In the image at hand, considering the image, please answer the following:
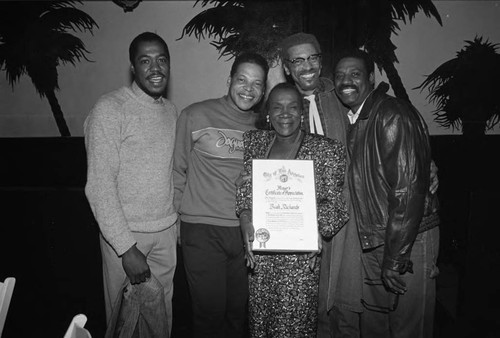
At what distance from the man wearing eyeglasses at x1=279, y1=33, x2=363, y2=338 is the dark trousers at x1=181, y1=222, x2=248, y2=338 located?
0.64m

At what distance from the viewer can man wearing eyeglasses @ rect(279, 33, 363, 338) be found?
99.4 inches

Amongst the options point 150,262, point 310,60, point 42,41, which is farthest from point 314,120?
point 42,41

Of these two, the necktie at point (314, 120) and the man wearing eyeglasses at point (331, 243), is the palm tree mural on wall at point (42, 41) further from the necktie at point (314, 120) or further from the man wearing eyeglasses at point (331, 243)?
the necktie at point (314, 120)

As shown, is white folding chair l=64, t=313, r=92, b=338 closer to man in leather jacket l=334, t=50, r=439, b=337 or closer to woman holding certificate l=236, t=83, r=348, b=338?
woman holding certificate l=236, t=83, r=348, b=338

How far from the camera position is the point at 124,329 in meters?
2.38

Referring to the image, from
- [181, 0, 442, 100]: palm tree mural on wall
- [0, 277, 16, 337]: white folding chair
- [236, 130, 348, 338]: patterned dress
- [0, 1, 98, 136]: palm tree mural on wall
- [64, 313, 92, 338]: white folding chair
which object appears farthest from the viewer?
[0, 1, 98, 136]: palm tree mural on wall

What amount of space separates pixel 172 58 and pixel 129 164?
7.68ft

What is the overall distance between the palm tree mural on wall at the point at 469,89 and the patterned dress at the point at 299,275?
107 inches

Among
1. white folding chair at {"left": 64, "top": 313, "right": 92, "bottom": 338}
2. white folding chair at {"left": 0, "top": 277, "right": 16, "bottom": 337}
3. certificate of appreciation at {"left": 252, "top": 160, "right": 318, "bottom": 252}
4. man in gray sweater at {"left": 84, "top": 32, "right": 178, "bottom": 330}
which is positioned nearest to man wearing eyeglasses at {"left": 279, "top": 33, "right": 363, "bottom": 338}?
certificate of appreciation at {"left": 252, "top": 160, "right": 318, "bottom": 252}

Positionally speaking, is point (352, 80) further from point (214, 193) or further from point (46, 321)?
point (46, 321)

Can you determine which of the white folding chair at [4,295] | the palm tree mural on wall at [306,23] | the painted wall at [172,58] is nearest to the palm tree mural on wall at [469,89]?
the painted wall at [172,58]

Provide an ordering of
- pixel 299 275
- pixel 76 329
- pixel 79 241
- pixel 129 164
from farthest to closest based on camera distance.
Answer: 1. pixel 79 241
2. pixel 129 164
3. pixel 299 275
4. pixel 76 329

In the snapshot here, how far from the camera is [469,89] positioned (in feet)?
14.2

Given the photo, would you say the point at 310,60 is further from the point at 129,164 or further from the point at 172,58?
the point at 172,58
